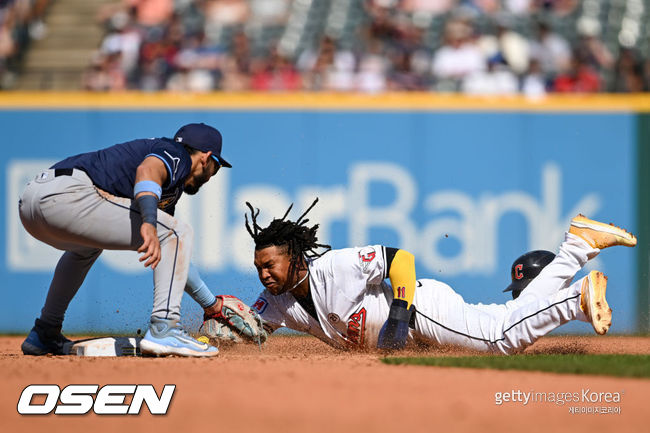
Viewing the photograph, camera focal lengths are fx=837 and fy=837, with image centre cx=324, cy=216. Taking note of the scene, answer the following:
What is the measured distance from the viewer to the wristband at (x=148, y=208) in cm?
489

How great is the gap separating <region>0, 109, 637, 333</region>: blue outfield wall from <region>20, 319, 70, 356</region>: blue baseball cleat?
10.8 ft

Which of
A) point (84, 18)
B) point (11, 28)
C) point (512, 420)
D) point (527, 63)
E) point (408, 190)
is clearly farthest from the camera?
point (84, 18)

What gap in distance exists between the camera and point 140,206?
493cm

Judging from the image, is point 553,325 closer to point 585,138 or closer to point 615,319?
point 615,319

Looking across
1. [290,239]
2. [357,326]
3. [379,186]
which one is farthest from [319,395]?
[379,186]

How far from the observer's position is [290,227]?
19.1 feet

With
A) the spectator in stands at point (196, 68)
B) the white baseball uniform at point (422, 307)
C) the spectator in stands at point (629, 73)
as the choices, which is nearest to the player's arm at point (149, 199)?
the white baseball uniform at point (422, 307)

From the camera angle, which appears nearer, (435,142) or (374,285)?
(374,285)

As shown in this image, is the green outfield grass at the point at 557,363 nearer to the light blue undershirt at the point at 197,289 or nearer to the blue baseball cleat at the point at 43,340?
the light blue undershirt at the point at 197,289

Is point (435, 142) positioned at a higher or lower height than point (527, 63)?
lower

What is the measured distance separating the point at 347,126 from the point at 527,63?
2843mm

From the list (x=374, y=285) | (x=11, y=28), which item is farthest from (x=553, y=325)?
(x=11, y=28)

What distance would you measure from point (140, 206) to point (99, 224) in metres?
0.35

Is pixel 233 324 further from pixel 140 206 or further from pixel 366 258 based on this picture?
pixel 140 206
